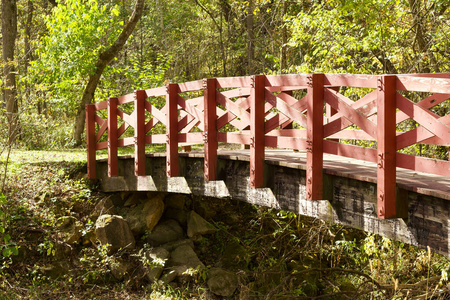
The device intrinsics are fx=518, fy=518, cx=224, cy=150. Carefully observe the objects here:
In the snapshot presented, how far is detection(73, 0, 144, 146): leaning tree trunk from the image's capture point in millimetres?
15141

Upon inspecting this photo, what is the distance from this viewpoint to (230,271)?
930 centimetres

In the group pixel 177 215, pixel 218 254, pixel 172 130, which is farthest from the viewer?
pixel 177 215

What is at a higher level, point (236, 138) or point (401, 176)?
point (236, 138)

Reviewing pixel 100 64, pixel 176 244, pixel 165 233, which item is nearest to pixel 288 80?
pixel 176 244

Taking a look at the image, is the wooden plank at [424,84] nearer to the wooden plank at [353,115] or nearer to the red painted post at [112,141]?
the wooden plank at [353,115]

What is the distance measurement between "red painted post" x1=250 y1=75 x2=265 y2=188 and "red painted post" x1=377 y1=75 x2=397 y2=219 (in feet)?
6.28

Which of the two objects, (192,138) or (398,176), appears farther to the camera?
(192,138)

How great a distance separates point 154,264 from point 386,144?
5.24 meters

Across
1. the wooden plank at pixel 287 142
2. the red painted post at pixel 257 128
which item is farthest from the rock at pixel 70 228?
the wooden plank at pixel 287 142

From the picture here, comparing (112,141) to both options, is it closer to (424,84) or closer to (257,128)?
(257,128)

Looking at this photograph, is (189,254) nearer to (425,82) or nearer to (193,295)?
(193,295)

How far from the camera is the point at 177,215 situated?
34.7 ft

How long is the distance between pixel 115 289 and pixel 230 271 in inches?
80.1

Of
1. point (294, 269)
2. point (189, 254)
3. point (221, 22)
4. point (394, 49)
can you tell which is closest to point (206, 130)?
point (189, 254)
